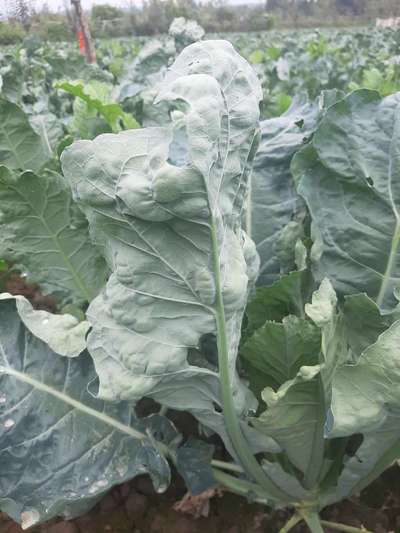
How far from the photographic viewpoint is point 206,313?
87 centimetres

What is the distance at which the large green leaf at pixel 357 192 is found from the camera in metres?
1.05

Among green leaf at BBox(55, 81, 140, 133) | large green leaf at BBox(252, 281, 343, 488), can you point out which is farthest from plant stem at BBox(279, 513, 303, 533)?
green leaf at BBox(55, 81, 140, 133)

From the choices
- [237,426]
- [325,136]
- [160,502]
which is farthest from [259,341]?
[160,502]

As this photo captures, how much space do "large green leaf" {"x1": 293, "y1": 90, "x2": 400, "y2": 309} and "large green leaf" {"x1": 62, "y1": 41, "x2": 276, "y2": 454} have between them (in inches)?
8.6

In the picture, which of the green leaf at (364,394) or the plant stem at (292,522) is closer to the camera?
the green leaf at (364,394)

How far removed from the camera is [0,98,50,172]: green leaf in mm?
1309

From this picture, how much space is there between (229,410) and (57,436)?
13.1 inches

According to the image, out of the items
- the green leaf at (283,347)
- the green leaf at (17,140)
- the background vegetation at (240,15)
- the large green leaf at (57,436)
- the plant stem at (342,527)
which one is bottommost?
the background vegetation at (240,15)

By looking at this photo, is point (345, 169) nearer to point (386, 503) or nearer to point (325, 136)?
point (325, 136)

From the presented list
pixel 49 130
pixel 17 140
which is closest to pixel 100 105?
pixel 17 140

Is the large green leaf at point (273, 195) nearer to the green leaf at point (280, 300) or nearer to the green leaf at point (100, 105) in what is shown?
the green leaf at point (280, 300)

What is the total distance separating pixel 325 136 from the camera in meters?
1.05

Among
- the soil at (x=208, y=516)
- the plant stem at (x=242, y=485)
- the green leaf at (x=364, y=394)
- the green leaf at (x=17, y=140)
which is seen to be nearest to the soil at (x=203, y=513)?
the soil at (x=208, y=516)

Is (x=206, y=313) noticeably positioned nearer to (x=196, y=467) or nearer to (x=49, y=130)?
(x=196, y=467)
